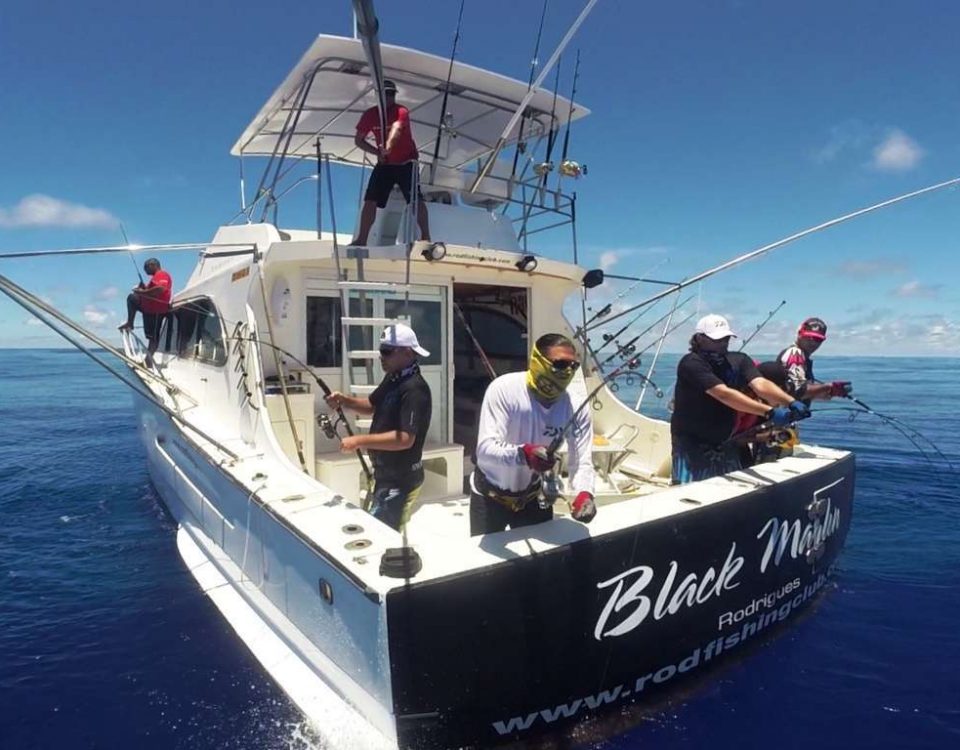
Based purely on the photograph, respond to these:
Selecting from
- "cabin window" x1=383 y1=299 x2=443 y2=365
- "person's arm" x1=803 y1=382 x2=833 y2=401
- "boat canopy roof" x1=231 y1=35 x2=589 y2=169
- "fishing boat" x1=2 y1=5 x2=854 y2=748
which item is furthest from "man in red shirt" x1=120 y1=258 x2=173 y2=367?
"person's arm" x1=803 y1=382 x2=833 y2=401

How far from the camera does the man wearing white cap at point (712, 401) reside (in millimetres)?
3555

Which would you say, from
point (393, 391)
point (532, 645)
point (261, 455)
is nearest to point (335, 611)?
point (532, 645)

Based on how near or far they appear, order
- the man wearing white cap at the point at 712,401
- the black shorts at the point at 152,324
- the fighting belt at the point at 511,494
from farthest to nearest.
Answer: the black shorts at the point at 152,324 < the man wearing white cap at the point at 712,401 < the fighting belt at the point at 511,494

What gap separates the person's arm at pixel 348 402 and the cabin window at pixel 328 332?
1.26 metres

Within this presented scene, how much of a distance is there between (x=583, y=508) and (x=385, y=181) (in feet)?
11.5

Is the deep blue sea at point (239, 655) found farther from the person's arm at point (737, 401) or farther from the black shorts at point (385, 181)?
the black shorts at point (385, 181)

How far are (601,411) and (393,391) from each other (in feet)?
12.2

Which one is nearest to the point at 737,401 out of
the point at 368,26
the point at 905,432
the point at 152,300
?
the point at 368,26

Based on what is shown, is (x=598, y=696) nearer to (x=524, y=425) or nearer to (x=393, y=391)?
(x=524, y=425)

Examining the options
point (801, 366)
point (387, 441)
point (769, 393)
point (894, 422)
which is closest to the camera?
point (387, 441)

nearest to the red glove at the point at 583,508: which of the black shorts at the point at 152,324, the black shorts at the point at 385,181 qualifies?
the black shorts at the point at 385,181

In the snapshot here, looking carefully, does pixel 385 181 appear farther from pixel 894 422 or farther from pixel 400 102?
pixel 894 422

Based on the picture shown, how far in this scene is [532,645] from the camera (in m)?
2.45

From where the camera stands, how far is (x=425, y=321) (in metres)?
5.31
